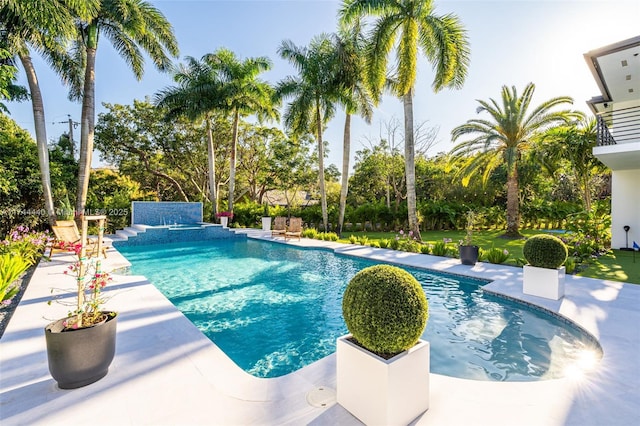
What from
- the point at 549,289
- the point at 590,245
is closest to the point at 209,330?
the point at 549,289

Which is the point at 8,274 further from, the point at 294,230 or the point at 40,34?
the point at 40,34

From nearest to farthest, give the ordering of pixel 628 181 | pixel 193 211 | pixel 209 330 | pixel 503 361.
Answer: pixel 503 361, pixel 209 330, pixel 628 181, pixel 193 211

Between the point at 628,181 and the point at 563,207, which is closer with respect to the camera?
the point at 628,181

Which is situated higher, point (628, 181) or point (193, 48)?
point (193, 48)

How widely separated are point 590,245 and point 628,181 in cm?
463

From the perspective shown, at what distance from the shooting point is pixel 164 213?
20.0 m

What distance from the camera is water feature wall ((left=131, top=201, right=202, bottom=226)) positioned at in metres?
19.0

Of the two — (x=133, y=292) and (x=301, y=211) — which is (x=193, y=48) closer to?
(x=301, y=211)

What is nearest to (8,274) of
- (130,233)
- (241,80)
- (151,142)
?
(130,233)

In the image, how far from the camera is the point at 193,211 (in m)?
21.2

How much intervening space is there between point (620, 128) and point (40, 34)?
2387 centimetres

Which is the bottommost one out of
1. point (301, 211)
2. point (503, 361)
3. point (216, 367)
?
point (503, 361)

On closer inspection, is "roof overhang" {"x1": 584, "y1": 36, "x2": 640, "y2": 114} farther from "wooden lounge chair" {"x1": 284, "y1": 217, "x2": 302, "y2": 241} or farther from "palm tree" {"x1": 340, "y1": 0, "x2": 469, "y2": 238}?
"wooden lounge chair" {"x1": 284, "y1": 217, "x2": 302, "y2": 241}

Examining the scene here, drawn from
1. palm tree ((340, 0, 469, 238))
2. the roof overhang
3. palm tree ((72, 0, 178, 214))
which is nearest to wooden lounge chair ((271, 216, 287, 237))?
palm tree ((340, 0, 469, 238))
